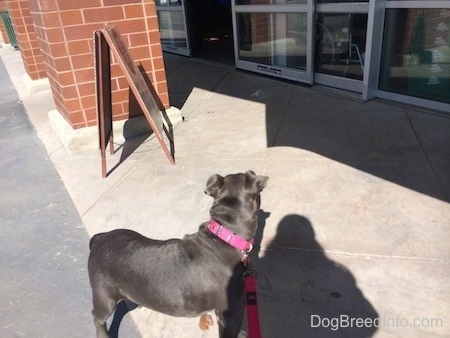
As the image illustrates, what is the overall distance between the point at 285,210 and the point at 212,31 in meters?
13.0

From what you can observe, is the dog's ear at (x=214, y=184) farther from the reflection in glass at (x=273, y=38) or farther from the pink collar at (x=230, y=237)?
the reflection in glass at (x=273, y=38)

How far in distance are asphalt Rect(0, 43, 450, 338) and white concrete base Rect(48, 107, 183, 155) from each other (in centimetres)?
13

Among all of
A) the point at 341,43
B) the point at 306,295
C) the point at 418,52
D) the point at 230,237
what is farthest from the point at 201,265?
the point at 341,43

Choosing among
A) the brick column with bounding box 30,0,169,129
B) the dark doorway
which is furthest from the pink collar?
the dark doorway

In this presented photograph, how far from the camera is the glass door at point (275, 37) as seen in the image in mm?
6582

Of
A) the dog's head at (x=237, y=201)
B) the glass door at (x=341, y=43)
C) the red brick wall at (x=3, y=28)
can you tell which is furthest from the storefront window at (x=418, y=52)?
the red brick wall at (x=3, y=28)

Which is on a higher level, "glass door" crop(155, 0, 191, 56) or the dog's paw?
"glass door" crop(155, 0, 191, 56)

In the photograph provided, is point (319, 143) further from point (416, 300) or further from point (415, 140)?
point (416, 300)

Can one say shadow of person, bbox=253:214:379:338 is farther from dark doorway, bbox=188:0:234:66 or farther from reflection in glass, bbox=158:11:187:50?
reflection in glass, bbox=158:11:187:50

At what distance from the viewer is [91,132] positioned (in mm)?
5145

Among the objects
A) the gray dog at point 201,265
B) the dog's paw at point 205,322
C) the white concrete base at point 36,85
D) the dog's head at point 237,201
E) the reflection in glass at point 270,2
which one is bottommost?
the dog's paw at point 205,322

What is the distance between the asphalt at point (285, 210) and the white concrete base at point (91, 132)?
0.13 metres

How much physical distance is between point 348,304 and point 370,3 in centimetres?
439

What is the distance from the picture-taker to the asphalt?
100 inches
